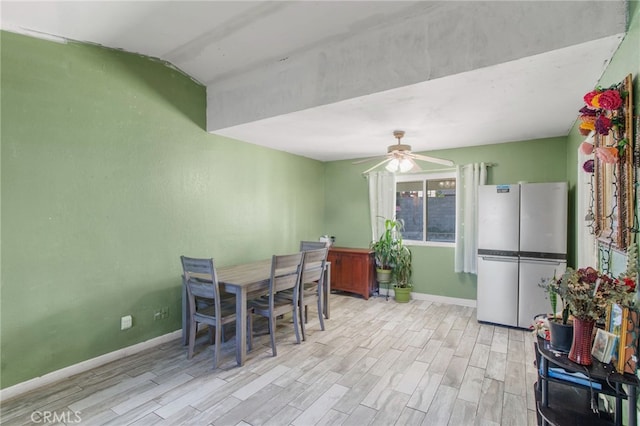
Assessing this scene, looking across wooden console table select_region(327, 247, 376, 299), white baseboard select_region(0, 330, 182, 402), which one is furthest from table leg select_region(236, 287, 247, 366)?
wooden console table select_region(327, 247, 376, 299)

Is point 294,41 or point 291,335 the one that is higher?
point 294,41

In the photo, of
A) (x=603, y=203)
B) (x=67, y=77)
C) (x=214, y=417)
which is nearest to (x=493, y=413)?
(x=603, y=203)

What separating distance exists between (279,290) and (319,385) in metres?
0.96

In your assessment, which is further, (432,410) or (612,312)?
(432,410)

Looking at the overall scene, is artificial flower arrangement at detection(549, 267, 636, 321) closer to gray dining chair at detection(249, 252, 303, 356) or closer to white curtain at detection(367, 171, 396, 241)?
gray dining chair at detection(249, 252, 303, 356)

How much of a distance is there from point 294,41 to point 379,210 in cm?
314

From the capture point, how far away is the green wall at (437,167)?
4094mm

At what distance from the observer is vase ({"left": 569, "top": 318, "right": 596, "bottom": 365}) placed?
4.94ft

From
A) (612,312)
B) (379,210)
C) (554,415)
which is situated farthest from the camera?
(379,210)

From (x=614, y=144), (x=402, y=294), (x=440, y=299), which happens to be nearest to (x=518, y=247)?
(x=440, y=299)

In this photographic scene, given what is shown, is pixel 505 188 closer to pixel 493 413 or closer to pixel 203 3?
pixel 493 413

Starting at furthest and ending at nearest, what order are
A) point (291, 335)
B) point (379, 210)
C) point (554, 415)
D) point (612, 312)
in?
point (379, 210)
point (291, 335)
point (554, 415)
point (612, 312)

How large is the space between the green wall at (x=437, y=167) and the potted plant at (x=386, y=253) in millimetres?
401

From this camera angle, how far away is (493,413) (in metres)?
2.18
